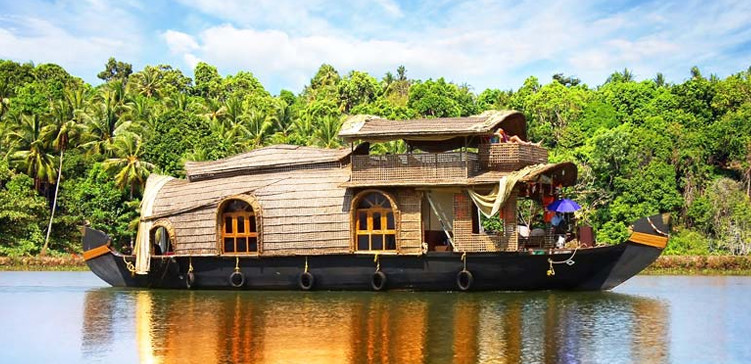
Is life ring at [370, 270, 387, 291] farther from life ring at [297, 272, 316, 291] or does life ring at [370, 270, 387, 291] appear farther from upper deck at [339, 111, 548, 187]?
upper deck at [339, 111, 548, 187]

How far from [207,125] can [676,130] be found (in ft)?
50.0

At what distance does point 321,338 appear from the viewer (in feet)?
39.1

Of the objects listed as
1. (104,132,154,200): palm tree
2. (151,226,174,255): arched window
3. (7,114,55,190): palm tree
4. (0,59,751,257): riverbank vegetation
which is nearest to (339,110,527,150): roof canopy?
(151,226,174,255): arched window

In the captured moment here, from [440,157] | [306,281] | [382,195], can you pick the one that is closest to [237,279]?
[306,281]

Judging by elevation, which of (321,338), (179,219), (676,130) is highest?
(676,130)

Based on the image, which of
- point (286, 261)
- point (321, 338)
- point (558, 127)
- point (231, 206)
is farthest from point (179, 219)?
point (558, 127)

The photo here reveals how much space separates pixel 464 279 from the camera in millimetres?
17172

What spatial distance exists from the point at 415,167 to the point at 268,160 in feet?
10.0

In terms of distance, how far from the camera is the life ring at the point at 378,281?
1759 centimetres

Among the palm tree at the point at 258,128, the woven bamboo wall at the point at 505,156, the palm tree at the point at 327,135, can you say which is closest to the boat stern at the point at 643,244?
the woven bamboo wall at the point at 505,156

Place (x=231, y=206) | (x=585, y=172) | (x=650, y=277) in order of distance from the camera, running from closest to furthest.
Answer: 1. (x=231, y=206)
2. (x=650, y=277)
3. (x=585, y=172)

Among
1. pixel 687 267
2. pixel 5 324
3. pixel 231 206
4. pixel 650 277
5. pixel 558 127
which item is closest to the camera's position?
pixel 5 324

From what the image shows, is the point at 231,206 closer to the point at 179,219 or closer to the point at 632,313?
the point at 179,219

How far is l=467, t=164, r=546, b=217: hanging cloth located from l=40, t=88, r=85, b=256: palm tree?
65.0 ft
